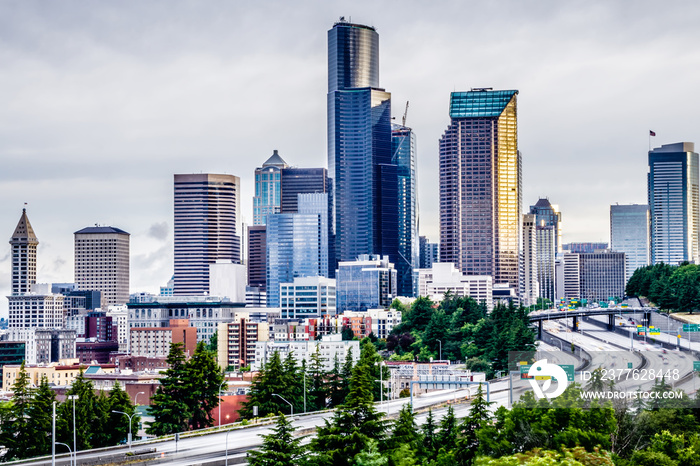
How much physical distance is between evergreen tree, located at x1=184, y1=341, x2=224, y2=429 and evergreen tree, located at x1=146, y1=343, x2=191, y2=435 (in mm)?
588

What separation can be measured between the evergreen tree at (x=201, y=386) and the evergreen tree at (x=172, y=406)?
588mm

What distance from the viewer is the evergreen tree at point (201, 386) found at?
122m

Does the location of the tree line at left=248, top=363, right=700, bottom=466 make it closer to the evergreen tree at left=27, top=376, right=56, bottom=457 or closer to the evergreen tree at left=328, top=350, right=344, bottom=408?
the evergreen tree at left=27, top=376, right=56, bottom=457

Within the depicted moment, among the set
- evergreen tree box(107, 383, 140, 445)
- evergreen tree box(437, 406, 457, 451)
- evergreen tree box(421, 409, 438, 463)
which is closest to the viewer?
evergreen tree box(421, 409, 438, 463)

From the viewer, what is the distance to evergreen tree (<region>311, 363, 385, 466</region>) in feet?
256

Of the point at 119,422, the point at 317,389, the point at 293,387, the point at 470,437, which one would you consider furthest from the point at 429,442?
the point at 317,389

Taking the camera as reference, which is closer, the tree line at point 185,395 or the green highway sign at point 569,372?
the green highway sign at point 569,372

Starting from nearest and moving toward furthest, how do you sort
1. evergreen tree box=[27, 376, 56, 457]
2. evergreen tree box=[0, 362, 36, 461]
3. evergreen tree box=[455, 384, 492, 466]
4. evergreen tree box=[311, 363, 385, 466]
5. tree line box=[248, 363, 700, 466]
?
tree line box=[248, 363, 700, 466], evergreen tree box=[455, 384, 492, 466], evergreen tree box=[311, 363, 385, 466], evergreen tree box=[0, 362, 36, 461], evergreen tree box=[27, 376, 56, 457]

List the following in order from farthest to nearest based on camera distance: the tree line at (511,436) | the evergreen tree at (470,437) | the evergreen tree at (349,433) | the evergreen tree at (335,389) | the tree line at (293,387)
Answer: the evergreen tree at (335,389)
the tree line at (293,387)
the evergreen tree at (349,433)
the evergreen tree at (470,437)
the tree line at (511,436)

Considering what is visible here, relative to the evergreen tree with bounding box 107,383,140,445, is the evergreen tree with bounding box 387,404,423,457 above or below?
above

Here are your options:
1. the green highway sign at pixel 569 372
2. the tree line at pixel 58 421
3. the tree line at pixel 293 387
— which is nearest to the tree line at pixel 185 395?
the tree line at pixel 58 421

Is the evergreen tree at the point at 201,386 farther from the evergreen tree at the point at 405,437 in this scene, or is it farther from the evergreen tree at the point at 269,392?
the evergreen tree at the point at 405,437

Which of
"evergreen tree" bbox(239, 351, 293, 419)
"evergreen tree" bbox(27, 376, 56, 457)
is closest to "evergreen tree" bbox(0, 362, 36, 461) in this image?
"evergreen tree" bbox(27, 376, 56, 457)

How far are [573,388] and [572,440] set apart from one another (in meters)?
12.2
